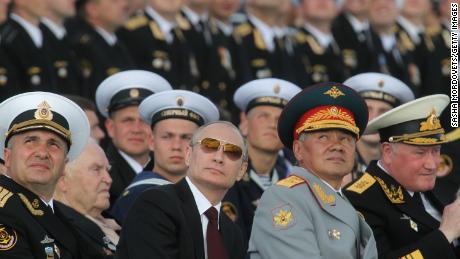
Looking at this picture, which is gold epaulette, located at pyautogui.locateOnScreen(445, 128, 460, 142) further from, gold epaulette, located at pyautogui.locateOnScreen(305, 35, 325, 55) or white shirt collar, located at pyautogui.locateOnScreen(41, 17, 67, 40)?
gold epaulette, located at pyautogui.locateOnScreen(305, 35, 325, 55)

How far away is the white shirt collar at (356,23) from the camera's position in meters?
19.1

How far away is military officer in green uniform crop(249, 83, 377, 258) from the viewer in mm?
8562

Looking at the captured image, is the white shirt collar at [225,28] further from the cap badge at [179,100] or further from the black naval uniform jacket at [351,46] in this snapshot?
the cap badge at [179,100]

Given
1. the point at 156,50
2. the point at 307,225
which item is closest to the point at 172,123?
the point at 307,225

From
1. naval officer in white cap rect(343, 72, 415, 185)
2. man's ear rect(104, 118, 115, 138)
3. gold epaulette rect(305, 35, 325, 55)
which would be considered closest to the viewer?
man's ear rect(104, 118, 115, 138)

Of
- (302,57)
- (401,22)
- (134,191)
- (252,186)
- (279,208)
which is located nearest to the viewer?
(279,208)

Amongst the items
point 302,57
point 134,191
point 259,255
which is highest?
point 302,57

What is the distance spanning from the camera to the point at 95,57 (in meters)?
15.7

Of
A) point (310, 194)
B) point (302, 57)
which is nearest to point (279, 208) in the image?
point (310, 194)

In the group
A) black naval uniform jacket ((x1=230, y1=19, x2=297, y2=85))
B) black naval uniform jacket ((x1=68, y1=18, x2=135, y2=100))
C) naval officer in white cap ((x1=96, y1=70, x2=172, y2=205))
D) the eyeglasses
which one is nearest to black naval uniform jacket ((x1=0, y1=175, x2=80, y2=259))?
the eyeglasses

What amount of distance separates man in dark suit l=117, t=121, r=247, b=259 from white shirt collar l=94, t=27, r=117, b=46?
20.9 ft

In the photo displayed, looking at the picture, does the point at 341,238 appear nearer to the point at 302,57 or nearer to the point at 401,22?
the point at 302,57

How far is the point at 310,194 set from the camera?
8781mm

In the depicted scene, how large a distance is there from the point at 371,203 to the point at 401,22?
10.3 metres
